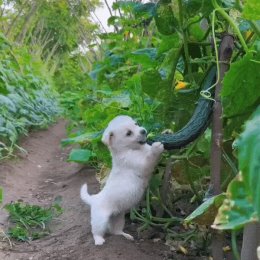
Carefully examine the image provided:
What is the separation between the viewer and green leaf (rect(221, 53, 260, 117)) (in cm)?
122

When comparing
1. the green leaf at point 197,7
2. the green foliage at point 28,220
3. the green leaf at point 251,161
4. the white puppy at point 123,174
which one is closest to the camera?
the green leaf at point 251,161

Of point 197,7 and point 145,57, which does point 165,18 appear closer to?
point 197,7

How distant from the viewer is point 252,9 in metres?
1.04

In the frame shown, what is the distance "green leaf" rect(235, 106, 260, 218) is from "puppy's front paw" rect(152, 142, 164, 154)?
1.17 m

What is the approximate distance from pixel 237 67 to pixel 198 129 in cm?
36

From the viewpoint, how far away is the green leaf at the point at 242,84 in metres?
1.22

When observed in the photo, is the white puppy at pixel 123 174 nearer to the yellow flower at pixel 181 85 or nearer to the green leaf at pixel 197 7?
the yellow flower at pixel 181 85

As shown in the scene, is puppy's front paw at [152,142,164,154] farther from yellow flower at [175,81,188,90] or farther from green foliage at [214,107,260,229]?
green foliage at [214,107,260,229]

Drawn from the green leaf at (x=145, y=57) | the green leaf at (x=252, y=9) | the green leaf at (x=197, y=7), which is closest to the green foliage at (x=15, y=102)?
the green leaf at (x=145, y=57)

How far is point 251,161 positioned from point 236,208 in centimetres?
11

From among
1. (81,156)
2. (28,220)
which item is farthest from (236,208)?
(81,156)

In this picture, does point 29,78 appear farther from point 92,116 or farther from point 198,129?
point 198,129

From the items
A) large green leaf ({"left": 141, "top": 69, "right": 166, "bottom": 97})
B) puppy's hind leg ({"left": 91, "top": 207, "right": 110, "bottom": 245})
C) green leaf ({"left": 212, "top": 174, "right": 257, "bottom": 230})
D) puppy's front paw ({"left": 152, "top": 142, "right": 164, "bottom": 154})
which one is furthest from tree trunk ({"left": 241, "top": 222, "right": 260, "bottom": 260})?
puppy's hind leg ({"left": 91, "top": 207, "right": 110, "bottom": 245})

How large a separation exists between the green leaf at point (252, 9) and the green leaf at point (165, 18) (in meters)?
0.70
